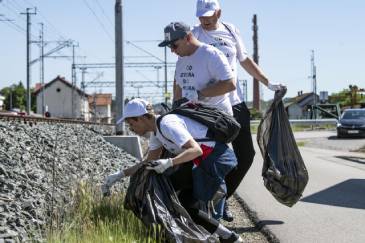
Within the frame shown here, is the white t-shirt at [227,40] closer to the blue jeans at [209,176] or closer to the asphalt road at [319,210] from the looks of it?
the blue jeans at [209,176]

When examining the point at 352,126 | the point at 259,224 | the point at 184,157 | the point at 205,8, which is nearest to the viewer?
the point at 184,157

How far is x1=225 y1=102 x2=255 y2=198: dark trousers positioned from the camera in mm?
5691

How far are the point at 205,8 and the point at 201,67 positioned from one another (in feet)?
2.07

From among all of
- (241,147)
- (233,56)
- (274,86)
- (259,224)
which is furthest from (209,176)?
(259,224)

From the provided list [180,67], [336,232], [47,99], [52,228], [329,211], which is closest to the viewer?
[52,228]

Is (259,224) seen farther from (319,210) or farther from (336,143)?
(336,143)

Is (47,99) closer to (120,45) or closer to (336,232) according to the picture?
(120,45)

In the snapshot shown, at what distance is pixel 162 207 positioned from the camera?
4.33 meters

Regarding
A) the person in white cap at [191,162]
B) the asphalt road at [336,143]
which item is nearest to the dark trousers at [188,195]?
the person in white cap at [191,162]

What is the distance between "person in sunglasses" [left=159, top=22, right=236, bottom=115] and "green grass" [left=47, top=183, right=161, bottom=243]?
1150 mm

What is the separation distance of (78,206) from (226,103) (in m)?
1.51

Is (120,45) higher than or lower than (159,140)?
higher

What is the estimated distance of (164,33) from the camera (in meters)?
4.96

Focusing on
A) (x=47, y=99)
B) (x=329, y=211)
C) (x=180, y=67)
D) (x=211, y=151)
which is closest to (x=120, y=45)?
(x=329, y=211)
